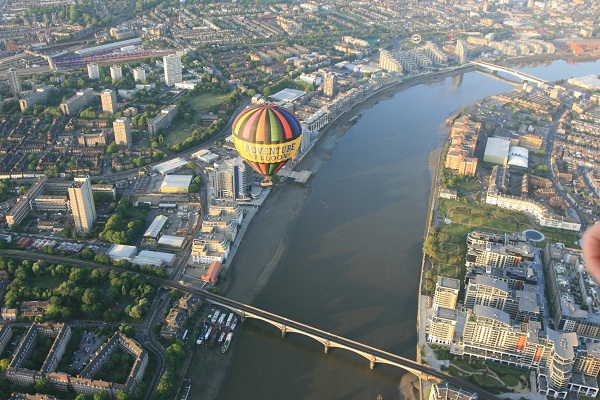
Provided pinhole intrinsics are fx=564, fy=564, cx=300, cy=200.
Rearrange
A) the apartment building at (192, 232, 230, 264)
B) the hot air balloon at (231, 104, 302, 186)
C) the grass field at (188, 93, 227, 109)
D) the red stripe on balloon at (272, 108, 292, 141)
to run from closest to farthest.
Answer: the hot air balloon at (231, 104, 302, 186) < the red stripe on balloon at (272, 108, 292, 141) < the apartment building at (192, 232, 230, 264) < the grass field at (188, 93, 227, 109)

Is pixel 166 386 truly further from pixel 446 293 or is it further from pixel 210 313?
pixel 446 293

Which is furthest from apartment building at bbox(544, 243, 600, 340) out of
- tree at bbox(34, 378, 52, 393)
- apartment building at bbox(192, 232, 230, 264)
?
tree at bbox(34, 378, 52, 393)

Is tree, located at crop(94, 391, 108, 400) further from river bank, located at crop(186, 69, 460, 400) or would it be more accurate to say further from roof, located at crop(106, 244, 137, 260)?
roof, located at crop(106, 244, 137, 260)

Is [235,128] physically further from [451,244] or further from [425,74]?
[425,74]

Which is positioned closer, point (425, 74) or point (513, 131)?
point (513, 131)

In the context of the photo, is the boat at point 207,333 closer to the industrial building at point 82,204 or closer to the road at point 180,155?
the industrial building at point 82,204

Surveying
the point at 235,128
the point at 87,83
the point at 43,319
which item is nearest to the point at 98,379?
the point at 43,319
